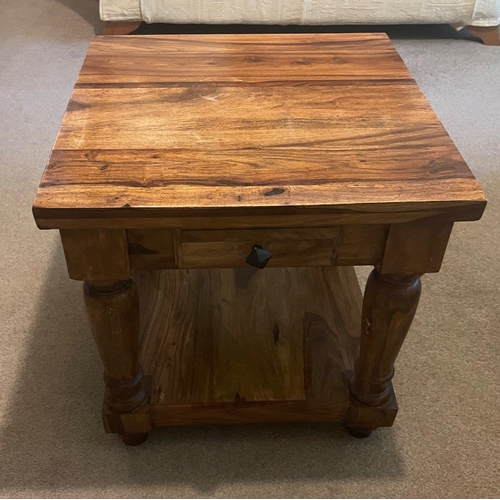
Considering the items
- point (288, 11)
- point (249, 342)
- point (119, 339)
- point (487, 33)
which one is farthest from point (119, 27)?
point (119, 339)

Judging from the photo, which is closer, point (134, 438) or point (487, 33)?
point (134, 438)

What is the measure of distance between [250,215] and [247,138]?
17cm

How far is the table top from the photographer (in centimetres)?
69

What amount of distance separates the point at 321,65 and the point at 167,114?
326 millimetres

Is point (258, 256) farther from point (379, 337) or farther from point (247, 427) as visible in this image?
point (247, 427)

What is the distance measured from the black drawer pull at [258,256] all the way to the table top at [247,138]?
0.06 meters

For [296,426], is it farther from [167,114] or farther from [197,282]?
[167,114]

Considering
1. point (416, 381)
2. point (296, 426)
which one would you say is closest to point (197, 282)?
point (296, 426)

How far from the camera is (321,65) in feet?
3.36

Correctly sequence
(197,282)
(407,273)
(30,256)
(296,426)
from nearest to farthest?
(407,273)
(296,426)
(197,282)
(30,256)

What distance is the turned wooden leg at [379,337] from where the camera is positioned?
0.79m

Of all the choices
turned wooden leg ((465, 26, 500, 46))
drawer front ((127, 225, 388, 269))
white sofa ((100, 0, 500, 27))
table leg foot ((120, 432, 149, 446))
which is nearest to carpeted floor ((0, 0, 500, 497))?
table leg foot ((120, 432, 149, 446))

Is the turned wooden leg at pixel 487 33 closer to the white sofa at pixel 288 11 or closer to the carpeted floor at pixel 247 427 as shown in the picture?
the white sofa at pixel 288 11

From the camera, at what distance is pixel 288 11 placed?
83.7 inches
